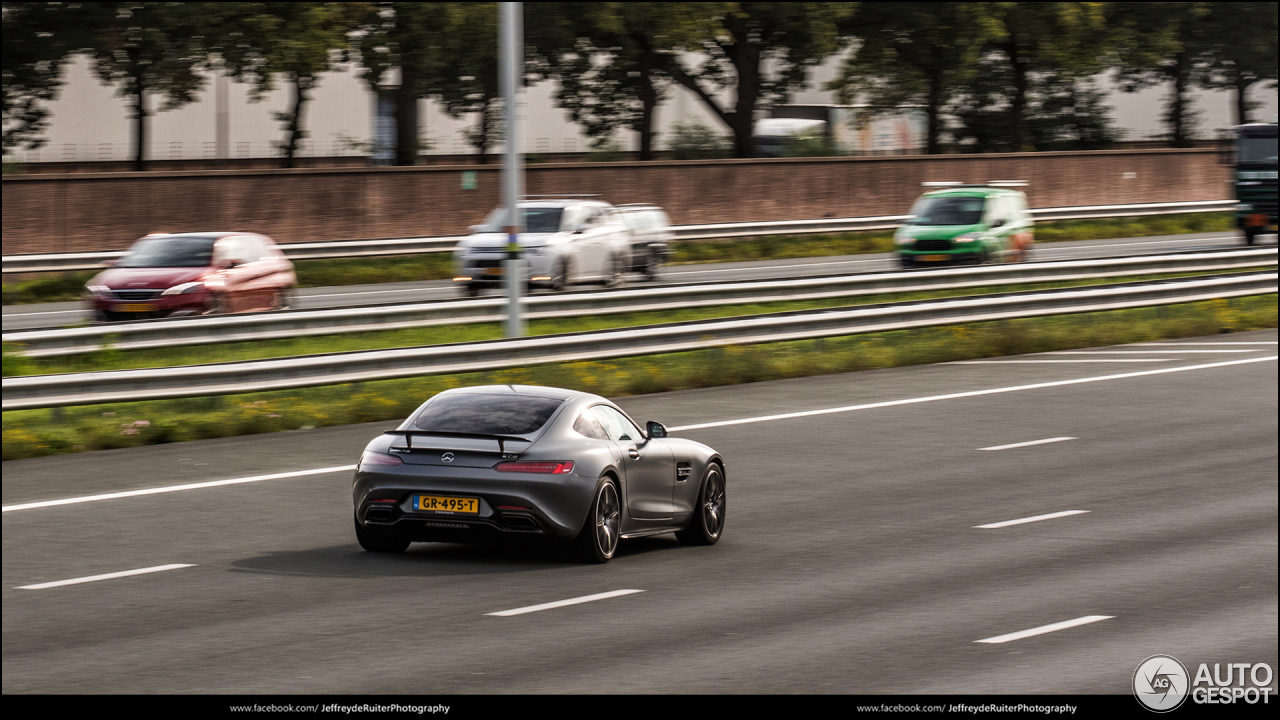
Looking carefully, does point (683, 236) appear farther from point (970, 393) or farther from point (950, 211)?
point (970, 393)

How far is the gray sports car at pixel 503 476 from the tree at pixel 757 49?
126ft

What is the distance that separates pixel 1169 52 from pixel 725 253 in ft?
82.6

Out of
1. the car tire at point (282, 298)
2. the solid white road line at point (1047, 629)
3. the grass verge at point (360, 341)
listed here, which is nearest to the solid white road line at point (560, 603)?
the solid white road line at point (1047, 629)

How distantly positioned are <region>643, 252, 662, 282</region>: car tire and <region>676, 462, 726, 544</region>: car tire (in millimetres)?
20455

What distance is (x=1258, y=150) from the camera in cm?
3934

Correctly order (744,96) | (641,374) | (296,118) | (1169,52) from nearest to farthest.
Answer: (641,374)
(296,118)
(744,96)
(1169,52)

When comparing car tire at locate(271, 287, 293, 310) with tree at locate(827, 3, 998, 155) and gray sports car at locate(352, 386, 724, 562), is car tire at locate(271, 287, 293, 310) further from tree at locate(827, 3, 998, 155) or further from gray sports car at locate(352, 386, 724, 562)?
tree at locate(827, 3, 998, 155)

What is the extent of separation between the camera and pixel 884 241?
145 feet

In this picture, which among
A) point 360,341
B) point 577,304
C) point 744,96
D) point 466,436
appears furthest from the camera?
point 744,96

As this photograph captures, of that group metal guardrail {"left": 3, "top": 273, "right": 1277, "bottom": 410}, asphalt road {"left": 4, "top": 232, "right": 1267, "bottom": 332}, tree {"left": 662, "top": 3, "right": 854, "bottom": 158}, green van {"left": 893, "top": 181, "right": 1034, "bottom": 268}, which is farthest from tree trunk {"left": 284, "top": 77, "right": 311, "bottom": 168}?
metal guardrail {"left": 3, "top": 273, "right": 1277, "bottom": 410}

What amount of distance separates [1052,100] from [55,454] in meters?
52.1

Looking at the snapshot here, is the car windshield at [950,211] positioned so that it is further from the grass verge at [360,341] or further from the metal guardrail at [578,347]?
the metal guardrail at [578,347]

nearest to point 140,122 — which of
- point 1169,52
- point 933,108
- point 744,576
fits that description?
point 933,108
